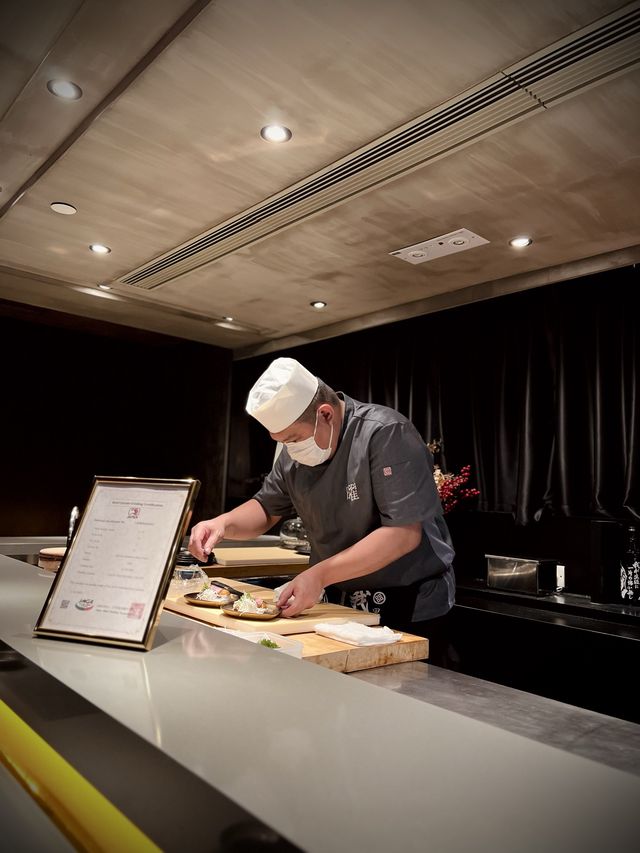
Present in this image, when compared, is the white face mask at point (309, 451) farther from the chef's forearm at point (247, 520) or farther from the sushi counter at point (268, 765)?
the sushi counter at point (268, 765)

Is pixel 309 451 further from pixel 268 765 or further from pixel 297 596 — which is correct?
pixel 268 765

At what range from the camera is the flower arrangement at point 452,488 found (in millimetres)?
4488

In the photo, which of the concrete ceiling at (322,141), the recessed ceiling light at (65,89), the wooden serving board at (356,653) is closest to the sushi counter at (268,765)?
the wooden serving board at (356,653)

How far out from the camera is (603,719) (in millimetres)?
1047

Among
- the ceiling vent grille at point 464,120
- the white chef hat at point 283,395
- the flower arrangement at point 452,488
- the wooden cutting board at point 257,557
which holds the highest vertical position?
the ceiling vent grille at point 464,120

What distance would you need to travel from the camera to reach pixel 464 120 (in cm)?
253

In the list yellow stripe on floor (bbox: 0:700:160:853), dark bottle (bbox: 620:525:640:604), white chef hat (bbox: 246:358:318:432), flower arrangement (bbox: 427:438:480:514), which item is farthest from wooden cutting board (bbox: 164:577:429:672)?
flower arrangement (bbox: 427:438:480:514)

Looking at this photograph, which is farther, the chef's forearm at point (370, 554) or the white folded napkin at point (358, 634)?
the chef's forearm at point (370, 554)

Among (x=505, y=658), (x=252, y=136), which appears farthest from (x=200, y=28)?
(x=505, y=658)

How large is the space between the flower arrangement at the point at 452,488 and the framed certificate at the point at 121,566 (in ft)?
11.6

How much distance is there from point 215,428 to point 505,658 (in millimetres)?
3903

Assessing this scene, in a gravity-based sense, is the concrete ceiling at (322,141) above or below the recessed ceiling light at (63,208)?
below

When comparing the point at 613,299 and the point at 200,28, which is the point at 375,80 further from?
the point at 613,299

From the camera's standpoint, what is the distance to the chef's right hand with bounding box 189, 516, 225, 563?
2.10m
